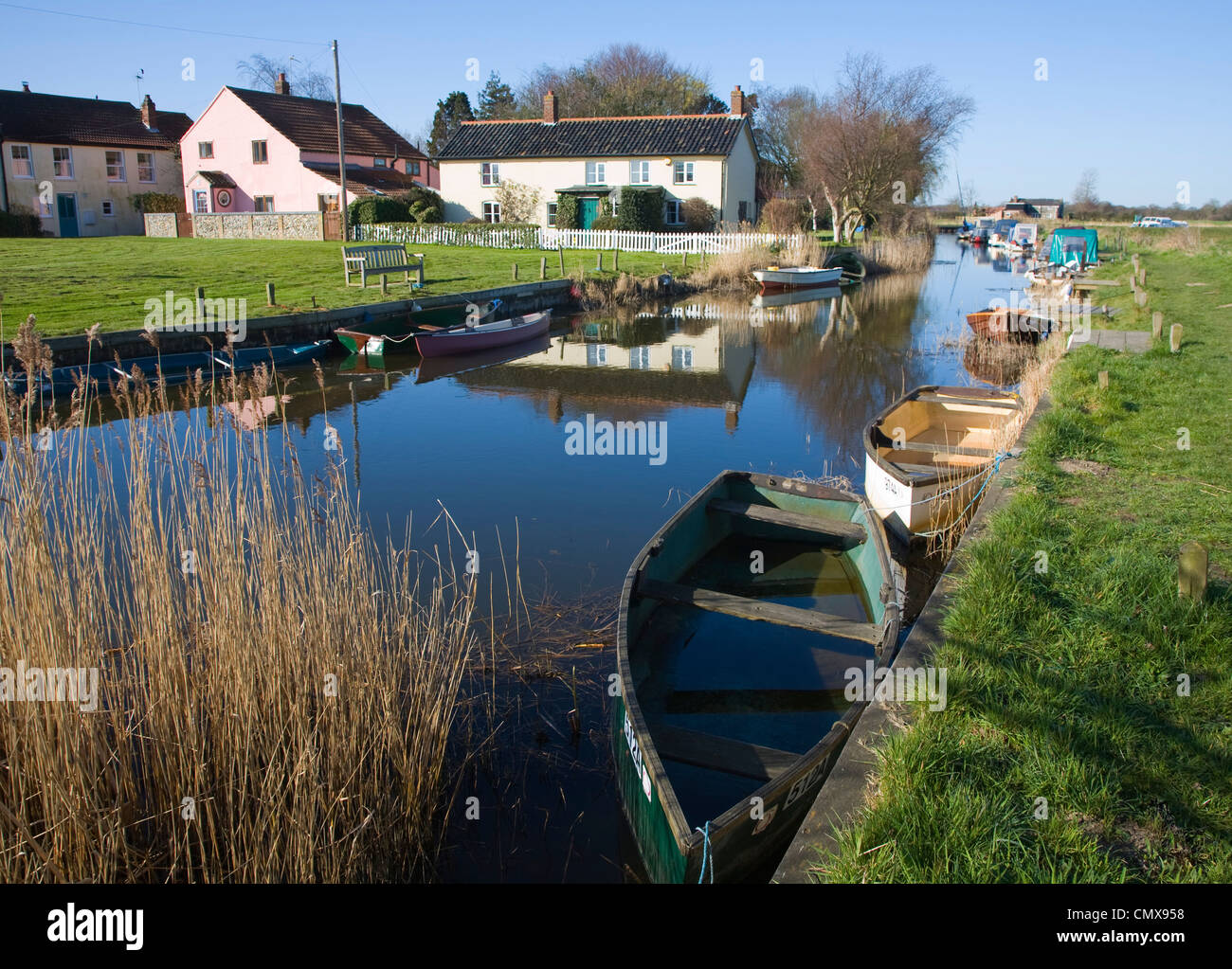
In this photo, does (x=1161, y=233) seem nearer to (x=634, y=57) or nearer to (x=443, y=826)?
(x=634, y=57)

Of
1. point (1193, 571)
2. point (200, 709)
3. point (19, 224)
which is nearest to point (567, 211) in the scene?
point (19, 224)

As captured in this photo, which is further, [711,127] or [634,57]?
[634,57]

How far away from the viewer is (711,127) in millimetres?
40812

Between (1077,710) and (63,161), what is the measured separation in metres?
48.8

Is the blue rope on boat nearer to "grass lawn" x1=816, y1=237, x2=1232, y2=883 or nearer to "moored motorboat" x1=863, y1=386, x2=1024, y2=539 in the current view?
"grass lawn" x1=816, y1=237, x2=1232, y2=883

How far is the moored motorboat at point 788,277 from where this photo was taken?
102 feet

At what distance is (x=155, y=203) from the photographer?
4312 centimetres

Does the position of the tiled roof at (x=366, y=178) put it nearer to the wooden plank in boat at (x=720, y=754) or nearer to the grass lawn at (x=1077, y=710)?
the grass lawn at (x=1077, y=710)

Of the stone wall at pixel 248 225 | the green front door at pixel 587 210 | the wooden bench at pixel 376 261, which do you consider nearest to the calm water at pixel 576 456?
the wooden bench at pixel 376 261

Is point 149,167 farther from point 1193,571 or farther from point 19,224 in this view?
point 1193,571

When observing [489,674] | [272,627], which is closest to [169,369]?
[489,674]

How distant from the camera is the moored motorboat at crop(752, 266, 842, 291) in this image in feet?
102

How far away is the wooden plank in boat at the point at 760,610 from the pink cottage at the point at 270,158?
39.0m
